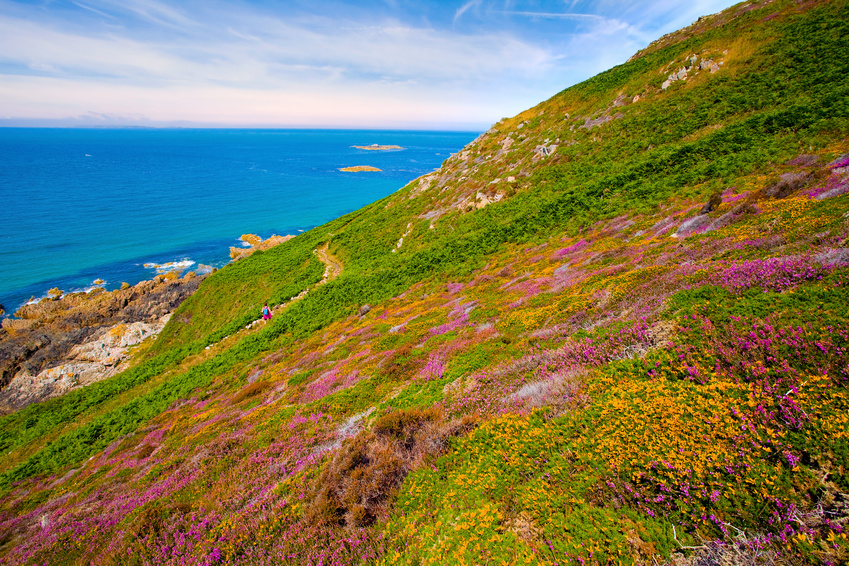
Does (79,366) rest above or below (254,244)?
below

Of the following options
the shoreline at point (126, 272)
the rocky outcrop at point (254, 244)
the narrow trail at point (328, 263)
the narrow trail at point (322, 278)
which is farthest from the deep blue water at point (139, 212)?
the narrow trail at point (322, 278)

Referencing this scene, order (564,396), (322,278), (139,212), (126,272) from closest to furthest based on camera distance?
(564,396) < (322,278) < (126,272) < (139,212)

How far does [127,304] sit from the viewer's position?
161ft

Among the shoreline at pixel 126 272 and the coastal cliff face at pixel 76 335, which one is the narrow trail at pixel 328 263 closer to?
the coastal cliff face at pixel 76 335

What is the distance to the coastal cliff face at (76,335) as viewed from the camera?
1318 inches

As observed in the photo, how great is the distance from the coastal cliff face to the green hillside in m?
8.50

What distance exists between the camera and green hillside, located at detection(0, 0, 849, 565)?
5.02 m

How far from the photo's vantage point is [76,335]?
40688mm

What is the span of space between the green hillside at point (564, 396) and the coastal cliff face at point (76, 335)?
850cm

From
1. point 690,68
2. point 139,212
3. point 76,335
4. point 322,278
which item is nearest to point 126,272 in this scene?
point 76,335

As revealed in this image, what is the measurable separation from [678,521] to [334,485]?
22.7 ft

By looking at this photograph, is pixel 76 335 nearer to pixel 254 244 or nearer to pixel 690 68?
pixel 254 244

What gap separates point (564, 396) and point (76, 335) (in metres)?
57.2

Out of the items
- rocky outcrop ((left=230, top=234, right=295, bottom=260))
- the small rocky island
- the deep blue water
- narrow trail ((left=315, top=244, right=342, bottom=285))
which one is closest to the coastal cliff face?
the deep blue water
